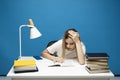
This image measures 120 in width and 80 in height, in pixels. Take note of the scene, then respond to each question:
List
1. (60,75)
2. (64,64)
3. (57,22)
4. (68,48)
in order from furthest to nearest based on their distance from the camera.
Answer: (57,22)
(68,48)
(64,64)
(60,75)

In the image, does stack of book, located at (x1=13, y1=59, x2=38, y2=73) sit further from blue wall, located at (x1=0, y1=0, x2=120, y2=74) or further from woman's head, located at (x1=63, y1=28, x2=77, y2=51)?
blue wall, located at (x1=0, y1=0, x2=120, y2=74)

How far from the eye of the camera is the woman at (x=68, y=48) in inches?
112

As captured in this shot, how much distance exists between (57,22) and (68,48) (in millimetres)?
1270

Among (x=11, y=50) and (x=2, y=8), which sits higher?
(x=2, y=8)

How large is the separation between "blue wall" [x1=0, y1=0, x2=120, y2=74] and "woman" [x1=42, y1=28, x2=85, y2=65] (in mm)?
1166

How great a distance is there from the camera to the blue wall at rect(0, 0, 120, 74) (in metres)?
4.11

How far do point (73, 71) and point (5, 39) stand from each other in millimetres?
2195

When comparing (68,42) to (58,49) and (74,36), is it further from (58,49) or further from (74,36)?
(58,49)

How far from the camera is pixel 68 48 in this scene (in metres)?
2.97

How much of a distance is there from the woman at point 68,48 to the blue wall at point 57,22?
45.9 inches

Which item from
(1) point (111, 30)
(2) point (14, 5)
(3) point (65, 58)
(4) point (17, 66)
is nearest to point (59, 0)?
(2) point (14, 5)

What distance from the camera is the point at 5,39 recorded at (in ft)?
13.9

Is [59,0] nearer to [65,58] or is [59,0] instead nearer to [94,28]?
[94,28]

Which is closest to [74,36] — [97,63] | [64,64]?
[64,64]
